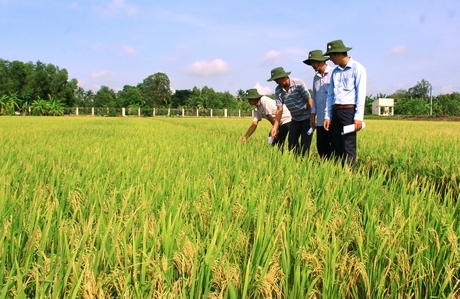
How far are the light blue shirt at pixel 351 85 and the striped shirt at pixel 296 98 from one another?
0.80m

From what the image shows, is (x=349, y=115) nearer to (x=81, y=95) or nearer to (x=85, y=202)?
(x=85, y=202)

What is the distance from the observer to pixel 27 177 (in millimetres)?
2230

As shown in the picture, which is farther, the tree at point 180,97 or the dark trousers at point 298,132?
the tree at point 180,97

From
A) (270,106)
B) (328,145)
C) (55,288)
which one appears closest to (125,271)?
(55,288)

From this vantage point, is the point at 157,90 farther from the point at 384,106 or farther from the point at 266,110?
the point at 266,110

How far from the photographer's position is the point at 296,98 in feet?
14.3

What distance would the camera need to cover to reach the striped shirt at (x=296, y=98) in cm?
436

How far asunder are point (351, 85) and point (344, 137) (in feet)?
1.63

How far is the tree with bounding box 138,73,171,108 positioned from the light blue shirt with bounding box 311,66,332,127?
5148cm

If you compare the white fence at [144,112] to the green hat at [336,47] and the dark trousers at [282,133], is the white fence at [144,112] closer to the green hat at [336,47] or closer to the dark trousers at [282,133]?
the dark trousers at [282,133]

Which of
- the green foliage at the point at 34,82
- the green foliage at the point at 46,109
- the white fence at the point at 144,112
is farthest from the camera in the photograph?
the green foliage at the point at 34,82

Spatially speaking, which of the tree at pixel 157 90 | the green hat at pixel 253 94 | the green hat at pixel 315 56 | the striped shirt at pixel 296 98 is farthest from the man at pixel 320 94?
the tree at pixel 157 90

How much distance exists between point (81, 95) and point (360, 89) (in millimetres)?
77100

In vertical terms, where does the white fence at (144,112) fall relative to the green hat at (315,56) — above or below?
above
